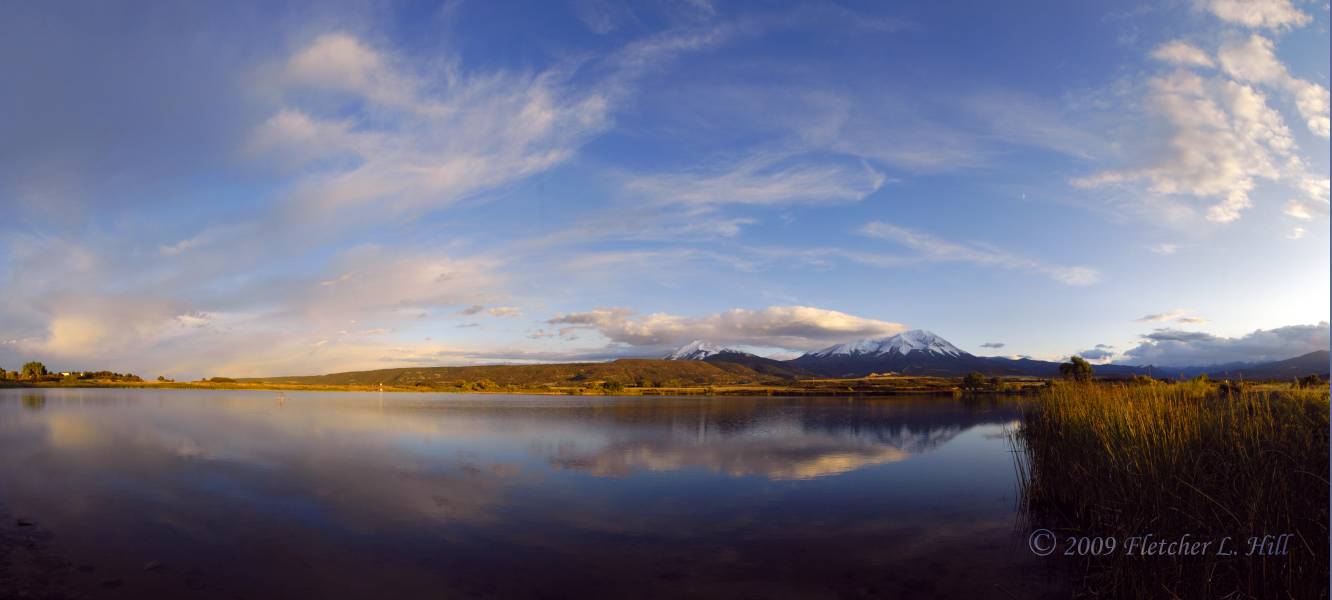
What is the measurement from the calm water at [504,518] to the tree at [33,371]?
5243 inches

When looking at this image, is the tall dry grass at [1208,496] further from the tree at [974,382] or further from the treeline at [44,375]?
the treeline at [44,375]

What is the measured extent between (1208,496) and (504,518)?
1287cm

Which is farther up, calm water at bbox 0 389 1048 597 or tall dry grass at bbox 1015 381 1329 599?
tall dry grass at bbox 1015 381 1329 599

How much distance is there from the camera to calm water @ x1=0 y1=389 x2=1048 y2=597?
10.1 metres

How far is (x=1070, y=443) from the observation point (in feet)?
53.9

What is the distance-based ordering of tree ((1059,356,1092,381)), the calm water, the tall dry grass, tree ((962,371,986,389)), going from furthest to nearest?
tree ((962,371,986,389)) → tree ((1059,356,1092,381)) → the calm water → the tall dry grass

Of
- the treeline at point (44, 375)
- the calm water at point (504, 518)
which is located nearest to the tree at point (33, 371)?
the treeline at point (44, 375)

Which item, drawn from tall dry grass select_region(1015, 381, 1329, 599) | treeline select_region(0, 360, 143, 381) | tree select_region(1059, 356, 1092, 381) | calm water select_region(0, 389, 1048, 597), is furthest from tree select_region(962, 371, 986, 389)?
treeline select_region(0, 360, 143, 381)

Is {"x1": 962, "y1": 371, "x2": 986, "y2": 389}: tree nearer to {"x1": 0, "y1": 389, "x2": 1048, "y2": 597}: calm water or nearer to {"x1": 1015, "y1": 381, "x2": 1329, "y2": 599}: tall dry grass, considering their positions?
{"x1": 0, "y1": 389, "x2": 1048, "y2": 597}: calm water

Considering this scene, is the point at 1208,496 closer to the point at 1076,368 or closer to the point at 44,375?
the point at 1076,368

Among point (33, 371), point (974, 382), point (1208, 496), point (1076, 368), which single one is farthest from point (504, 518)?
point (33, 371)

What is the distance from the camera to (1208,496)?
324 inches

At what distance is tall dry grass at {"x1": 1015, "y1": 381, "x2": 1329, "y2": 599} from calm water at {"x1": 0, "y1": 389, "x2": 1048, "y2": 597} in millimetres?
1789

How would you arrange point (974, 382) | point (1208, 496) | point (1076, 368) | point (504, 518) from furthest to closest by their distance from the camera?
point (974, 382) → point (1076, 368) → point (504, 518) → point (1208, 496)
